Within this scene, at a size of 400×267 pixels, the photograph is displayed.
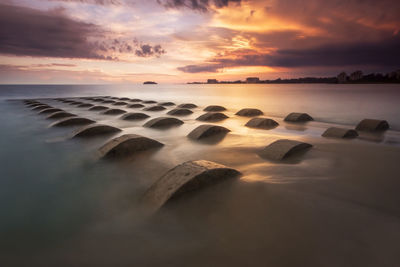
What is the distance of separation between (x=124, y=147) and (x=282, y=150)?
559 centimetres

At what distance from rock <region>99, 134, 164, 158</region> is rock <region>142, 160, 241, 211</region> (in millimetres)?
3422

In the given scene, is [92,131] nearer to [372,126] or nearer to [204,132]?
[204,132]

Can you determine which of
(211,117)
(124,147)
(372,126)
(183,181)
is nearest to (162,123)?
(211,117)

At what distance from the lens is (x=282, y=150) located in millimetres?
7613

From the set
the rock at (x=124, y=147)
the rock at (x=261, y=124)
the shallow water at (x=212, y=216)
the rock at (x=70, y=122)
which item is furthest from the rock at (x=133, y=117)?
the shallow water at (x=212, y=216)

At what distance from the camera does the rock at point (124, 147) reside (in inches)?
315

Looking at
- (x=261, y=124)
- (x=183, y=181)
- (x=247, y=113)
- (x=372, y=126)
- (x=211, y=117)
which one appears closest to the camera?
(x=183, y=181)

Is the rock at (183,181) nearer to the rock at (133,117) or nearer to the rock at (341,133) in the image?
the rock at (341,133)

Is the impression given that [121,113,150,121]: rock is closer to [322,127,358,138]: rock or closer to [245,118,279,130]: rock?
[245,118,279,130]: rock

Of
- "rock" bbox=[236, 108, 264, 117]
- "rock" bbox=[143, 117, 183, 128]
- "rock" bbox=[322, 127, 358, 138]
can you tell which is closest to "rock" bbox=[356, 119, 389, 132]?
"rock" bbox=[322, 127, 358, 138]

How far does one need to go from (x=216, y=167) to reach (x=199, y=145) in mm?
4405

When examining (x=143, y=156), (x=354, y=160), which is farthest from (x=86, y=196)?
(x=354, y=160)

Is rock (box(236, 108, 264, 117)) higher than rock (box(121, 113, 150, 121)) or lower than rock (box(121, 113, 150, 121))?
higher

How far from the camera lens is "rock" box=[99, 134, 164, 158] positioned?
8008mm
